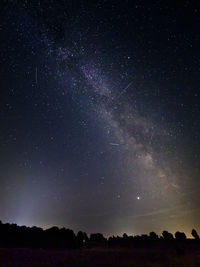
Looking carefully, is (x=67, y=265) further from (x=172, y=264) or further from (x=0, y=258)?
(x=172, y=264)


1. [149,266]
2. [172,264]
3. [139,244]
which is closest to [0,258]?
[149,266]

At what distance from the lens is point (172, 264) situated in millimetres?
23766

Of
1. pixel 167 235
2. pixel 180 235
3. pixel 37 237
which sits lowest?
pixel 37 237

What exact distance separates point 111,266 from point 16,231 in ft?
58.8

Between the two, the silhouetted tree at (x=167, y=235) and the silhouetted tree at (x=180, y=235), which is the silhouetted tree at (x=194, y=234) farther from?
the silhouetted tree at (x=167, y=235)

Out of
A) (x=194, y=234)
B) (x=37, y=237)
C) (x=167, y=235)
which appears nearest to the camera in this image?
(x=37, y=237)

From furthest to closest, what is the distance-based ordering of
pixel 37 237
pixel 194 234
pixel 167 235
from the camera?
pixel 167 235
pixel 194 234
pixel 37 237

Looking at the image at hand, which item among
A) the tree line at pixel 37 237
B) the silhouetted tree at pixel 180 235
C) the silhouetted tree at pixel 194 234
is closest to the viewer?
the tree line at pixel 37 237

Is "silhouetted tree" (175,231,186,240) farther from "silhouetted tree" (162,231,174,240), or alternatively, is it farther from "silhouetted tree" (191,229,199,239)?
"silhouetted tree" (191,229,199,239)

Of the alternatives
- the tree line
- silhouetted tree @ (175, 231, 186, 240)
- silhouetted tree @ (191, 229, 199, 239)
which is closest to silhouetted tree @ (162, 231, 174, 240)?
silhouetted tree @ (175, 231, 186, 240)

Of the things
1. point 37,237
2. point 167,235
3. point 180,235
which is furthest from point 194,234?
point 37,237

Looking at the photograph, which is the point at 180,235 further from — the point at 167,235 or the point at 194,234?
the point at 194,234

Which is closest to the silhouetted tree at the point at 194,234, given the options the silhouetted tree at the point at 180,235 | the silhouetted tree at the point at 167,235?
the silhouetted tree at the point at 180,235

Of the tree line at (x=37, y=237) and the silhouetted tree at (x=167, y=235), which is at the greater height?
the silhouetted tree at (x=167, y=235)
